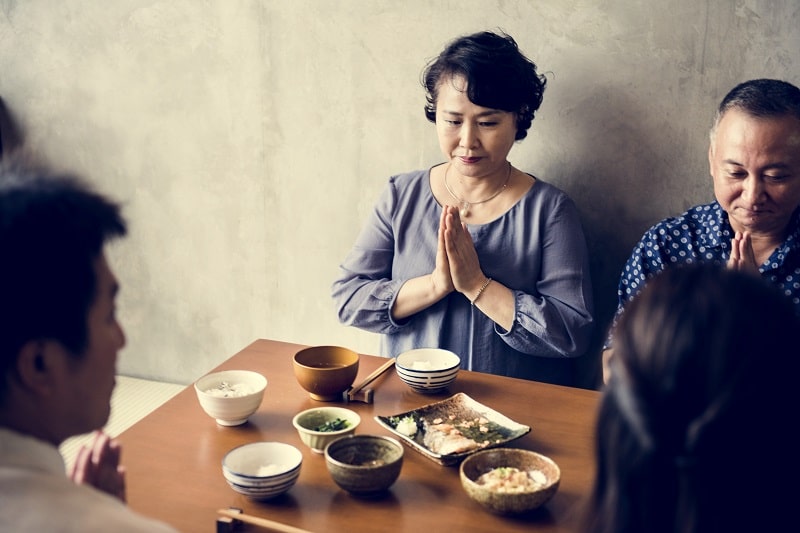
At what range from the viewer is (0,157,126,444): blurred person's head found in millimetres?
1062

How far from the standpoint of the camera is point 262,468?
5.41 feet

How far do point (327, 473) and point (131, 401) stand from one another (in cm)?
210

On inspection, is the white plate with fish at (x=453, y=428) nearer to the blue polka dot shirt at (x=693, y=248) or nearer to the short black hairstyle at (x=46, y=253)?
the blue polka dot shirt at (x=693, y=248)

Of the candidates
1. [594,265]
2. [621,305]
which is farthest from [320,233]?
[621,305]

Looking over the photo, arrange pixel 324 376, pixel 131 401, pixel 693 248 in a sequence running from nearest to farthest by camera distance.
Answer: pixel 324 376
pixel 693 248
pixel 131 401

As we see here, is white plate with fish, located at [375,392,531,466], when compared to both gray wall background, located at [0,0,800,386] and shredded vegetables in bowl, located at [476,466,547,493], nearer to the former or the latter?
shredded vegetables in bowl, located at [476,466,547,493]

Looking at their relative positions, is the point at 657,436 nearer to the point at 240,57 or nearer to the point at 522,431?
the point at 522,431

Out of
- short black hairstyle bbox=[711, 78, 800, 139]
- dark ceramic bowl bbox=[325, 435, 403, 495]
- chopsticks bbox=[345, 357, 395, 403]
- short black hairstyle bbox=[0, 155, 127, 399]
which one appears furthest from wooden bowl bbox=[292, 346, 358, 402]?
short black hairstyle bbox=[711, 78, 800, 139]

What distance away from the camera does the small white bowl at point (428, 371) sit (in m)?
2.03

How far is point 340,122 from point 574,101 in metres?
0.87

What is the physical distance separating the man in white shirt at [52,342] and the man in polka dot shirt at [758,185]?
146 cm

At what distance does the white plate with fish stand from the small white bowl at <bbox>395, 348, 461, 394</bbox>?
68 mm

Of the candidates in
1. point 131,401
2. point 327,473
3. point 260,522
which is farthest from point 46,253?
point 131,401

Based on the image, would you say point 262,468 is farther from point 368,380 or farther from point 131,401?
point 131,401
